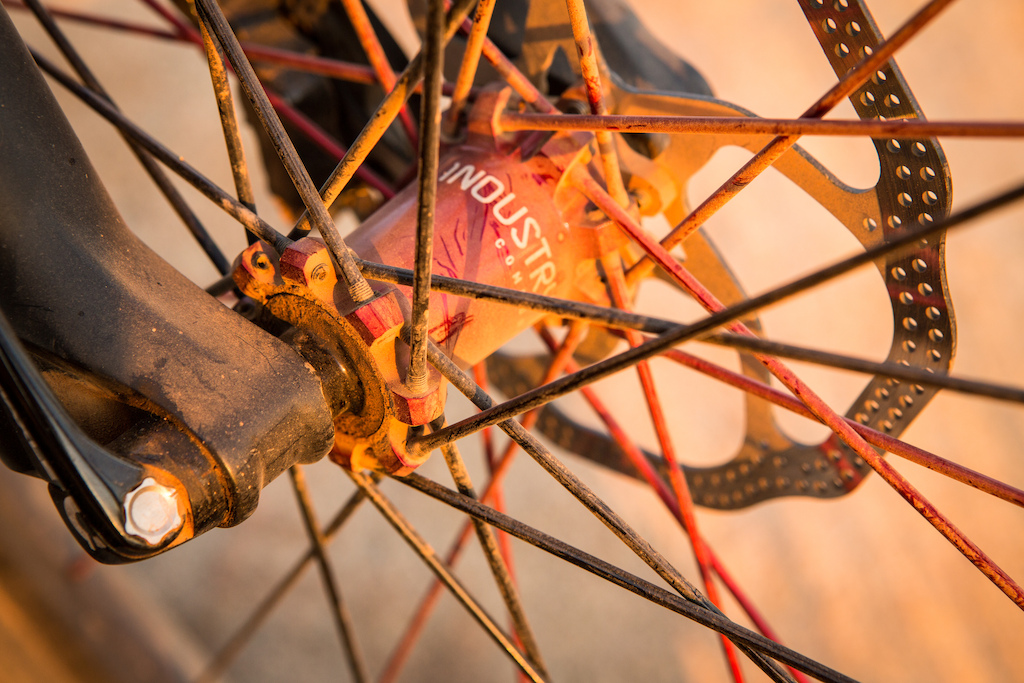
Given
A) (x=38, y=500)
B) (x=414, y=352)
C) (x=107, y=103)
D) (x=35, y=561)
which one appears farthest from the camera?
(x=38, y=500)

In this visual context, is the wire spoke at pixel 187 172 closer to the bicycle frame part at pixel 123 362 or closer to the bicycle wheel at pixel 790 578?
the bicycle frame part at pixel 123 362

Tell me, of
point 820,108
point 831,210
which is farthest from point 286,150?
point 831,210

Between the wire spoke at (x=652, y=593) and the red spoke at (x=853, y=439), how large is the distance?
6.4 inches

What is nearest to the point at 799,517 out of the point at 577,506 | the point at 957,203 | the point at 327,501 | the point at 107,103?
the point at 577,506

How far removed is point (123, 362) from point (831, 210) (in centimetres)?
64

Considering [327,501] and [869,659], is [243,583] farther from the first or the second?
[869,659]

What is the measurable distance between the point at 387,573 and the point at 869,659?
3.68 ft

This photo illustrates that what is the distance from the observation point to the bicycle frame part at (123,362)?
0.56m

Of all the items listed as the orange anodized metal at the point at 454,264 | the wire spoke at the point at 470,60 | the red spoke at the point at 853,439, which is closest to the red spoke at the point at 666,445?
the orange anodized metal at the point at 454,264

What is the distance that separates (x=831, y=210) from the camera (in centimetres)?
77

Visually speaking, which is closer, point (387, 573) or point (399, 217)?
point (399, 217)

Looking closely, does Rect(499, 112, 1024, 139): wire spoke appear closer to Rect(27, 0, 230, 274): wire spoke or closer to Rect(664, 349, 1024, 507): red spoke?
Rect(664, 349, 1024, 507): red spoke

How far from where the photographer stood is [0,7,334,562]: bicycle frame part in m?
0.56

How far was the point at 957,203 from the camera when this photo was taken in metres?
2.19
